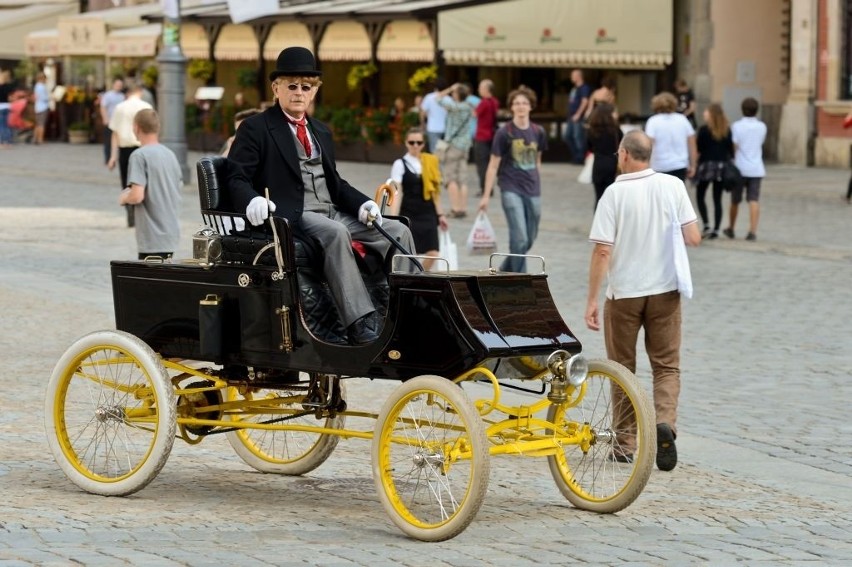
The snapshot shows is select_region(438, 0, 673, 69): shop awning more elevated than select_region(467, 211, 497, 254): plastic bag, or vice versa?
select_region(438, 0, 673, 69): shop awning

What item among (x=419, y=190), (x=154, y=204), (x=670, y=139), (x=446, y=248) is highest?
(x=154, y=204)

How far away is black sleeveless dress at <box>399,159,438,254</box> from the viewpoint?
14.1 meters

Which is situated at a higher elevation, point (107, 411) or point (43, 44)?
point (43, 44)

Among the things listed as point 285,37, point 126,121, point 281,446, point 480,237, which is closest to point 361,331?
point 281,446

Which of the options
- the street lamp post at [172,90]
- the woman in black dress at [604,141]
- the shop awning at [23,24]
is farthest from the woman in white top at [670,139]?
the shop awning at [23,24]

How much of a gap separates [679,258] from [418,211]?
5.84 meters

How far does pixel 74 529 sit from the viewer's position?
6727 mm

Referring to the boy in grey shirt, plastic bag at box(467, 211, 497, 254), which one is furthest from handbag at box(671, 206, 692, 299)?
plastic bag at box(467, 211, 497, 254)

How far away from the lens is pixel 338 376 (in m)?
7.20

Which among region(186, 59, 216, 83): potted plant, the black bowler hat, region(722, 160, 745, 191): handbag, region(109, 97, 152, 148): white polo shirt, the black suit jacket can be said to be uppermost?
the black bowler hat

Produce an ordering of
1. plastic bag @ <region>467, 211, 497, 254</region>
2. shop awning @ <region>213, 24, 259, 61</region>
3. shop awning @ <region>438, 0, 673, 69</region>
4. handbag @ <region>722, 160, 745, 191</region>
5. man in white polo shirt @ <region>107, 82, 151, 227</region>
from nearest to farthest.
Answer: plastic bag @ <region>467, 211, 497, 254</region> → handbag @ <region>722, 160, 745, 191</region> → man in white polo shirt @ <region>107, 82, 151, 227</region> → shop awning @ <region>438, 0, 673, 69</region> → shop awning @ <region>213, 24, 259, 61</region>

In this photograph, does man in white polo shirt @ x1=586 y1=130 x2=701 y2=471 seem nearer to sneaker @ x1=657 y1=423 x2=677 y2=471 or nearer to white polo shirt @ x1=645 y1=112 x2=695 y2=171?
sneaker @ x1=657 y1=423 x2=677 y2=471

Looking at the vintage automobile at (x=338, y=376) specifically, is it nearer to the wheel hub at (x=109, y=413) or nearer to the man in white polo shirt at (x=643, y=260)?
the wheel hub at (x=109, y=413)

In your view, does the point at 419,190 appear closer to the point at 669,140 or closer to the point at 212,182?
the point at 669,140
